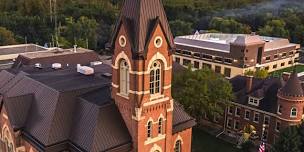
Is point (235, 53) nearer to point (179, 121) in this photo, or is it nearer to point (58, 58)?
point (58, 58)

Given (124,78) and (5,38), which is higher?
(124,78)

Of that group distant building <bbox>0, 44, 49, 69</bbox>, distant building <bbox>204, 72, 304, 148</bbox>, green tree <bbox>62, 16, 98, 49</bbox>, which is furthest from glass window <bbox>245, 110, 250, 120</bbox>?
green tree <bbox>62, 16, 98, 49</bbox>

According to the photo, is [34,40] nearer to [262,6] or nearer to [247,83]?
[247,83]

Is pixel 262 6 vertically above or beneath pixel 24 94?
above

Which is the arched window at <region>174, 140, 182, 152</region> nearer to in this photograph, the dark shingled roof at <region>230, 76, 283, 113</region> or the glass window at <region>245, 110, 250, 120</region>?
the dark shingled roof at <region>230, 76, 283, 113</region>

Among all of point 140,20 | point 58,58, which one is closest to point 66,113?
point 140,20

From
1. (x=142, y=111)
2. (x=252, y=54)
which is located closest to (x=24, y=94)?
(x=142, y=111)
